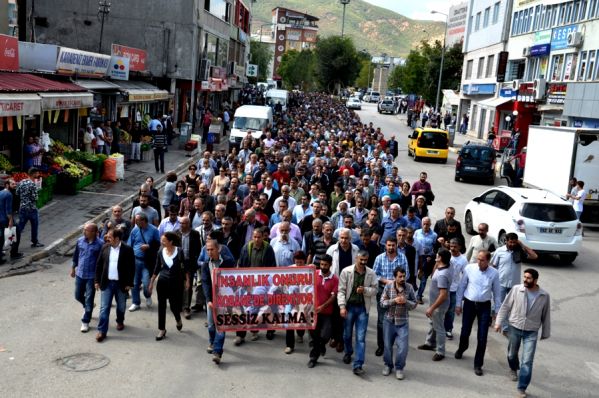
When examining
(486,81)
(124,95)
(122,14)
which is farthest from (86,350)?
(486,81)

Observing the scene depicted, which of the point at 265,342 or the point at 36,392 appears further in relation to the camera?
the point at 265,342

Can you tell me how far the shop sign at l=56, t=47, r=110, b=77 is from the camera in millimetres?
22641

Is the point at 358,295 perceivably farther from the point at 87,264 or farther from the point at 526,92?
the point at 526,92

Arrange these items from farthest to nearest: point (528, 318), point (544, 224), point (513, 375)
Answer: point (544, 224), point (513, 375), point (528, 318)

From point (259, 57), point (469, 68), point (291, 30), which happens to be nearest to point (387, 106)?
point (469, 68)

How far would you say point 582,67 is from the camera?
3594 cm

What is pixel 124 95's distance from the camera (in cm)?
2781

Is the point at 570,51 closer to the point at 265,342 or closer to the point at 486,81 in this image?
the point at 486,81

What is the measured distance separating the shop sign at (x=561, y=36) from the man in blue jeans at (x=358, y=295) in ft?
110

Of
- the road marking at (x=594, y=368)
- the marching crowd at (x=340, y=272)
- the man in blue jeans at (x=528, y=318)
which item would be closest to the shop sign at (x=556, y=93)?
the marching crowd at (x=340, y=272)

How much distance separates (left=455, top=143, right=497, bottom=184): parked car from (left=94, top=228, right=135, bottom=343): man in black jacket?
21119mm

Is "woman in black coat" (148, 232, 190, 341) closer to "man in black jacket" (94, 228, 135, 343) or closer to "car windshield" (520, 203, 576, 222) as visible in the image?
"man in black jacket" (94, 228, 135, 343)

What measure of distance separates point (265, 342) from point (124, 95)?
20608 mm

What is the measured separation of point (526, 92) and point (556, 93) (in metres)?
3.71
